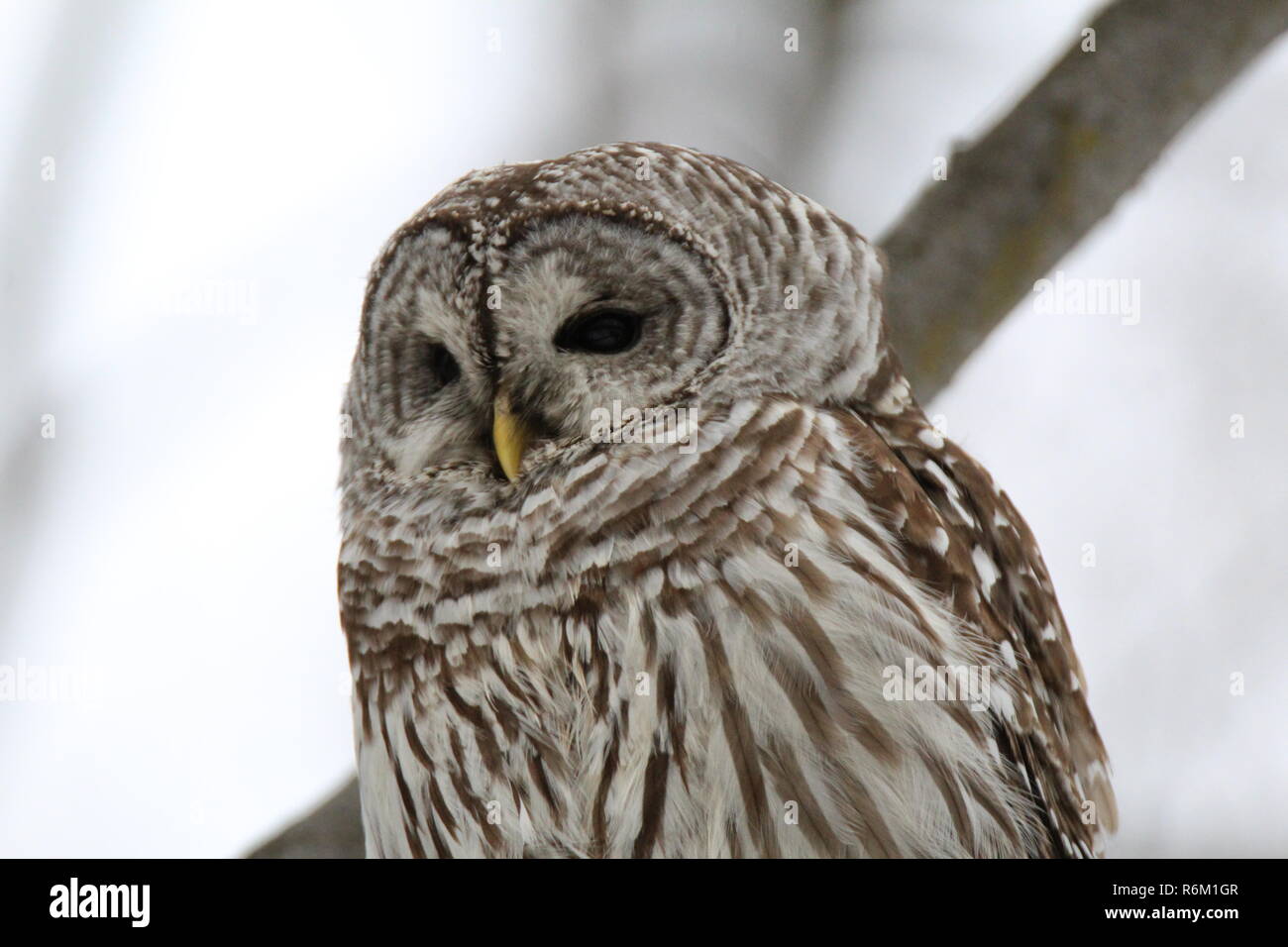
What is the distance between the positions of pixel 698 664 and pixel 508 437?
0.67m

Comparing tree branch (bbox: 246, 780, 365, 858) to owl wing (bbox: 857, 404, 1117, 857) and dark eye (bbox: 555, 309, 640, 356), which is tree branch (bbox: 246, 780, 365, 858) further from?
owl wing (bbox: 857, 404, 1117, 857)

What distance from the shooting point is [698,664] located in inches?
114

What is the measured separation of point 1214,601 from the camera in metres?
6.86

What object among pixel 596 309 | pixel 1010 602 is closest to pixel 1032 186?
pixel 1010 602

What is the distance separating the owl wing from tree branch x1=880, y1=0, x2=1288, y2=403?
27 centimetres

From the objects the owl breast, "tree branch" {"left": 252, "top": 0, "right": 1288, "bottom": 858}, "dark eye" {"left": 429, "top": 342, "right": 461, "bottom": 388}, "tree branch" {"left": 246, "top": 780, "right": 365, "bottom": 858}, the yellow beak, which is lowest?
"tree branch" {"left": 246, "top": 780, "right": 365, "bottom": 858}

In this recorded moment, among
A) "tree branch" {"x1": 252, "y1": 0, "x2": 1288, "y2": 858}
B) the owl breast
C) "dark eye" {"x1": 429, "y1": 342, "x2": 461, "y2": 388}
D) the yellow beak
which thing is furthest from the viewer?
"tree branch" {"x1": 252, "y1": 0, "x2": 1288, "y2": 858}

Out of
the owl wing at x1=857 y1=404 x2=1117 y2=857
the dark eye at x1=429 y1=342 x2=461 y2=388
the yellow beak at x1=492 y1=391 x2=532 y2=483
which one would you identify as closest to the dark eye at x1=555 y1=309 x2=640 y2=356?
the yellow beak at x1=492 y1=391 x2=532 y2=483

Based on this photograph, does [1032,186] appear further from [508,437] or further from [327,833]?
[327,833]

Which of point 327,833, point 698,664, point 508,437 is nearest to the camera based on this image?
point 698,664

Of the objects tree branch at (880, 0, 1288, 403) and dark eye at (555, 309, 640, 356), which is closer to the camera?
dark eye at (555, 309, 640, 356)

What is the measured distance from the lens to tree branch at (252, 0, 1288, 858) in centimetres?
362
